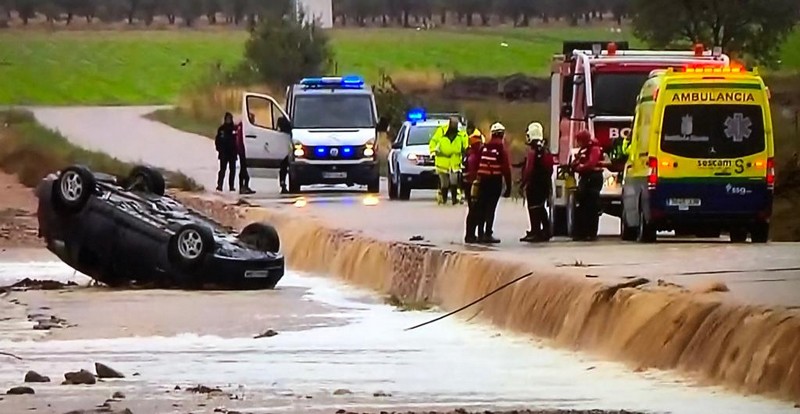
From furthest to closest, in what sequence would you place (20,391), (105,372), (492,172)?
(492,172), (105,372), (20,391)

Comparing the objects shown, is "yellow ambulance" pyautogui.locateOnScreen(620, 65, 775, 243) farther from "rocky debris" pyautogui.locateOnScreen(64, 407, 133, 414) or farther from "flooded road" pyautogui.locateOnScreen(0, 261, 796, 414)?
"rocky debris" pyautogui.locateOnScreen(64, 407, 133, 414)

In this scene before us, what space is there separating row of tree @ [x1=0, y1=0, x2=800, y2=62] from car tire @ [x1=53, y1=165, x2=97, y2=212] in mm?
45614

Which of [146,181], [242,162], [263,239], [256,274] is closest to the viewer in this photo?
[256,274]

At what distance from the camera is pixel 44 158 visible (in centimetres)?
5503

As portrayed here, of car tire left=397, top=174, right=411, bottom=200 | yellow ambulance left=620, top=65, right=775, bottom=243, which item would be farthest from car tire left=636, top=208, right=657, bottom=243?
car tire left=397, top=174, right=411, bottom=200

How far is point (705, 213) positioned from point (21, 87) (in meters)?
72.0

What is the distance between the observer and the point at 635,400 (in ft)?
47.1

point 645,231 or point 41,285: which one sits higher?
point 645,231

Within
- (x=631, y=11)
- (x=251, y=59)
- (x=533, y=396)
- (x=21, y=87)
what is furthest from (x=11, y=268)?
(x=21, y=87)

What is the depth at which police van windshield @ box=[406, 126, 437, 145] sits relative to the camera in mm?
40438

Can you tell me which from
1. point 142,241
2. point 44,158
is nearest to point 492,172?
point 142,241

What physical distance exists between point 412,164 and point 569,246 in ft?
48.8

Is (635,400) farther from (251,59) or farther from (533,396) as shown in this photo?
(251,59)

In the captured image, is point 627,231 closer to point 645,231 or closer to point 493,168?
point 645,231
